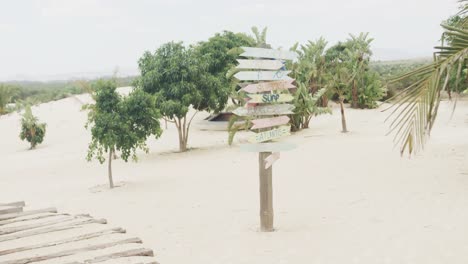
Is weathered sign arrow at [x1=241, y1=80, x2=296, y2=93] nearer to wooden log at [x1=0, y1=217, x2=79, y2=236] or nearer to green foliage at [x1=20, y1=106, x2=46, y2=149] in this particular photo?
wooden log at [x1=0, y1=217, x2=79, y2=236]

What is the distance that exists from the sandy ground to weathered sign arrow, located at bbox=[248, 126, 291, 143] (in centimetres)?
144

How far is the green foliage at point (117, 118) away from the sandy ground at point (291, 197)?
3.96 ft

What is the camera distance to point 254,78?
734cm

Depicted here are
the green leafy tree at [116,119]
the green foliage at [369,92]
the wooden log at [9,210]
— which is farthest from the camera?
the green foliage at [369,92]

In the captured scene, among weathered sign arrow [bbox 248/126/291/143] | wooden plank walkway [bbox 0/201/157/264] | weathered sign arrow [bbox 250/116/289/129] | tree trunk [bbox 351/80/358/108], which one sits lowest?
wooden plank walkway [bbox 0/201/157/264]

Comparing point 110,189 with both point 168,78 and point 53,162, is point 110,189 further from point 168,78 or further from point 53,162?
→ point 53,162

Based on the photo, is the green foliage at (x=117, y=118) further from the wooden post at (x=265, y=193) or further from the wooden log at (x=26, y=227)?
the wooden post at (x=265, y=193)

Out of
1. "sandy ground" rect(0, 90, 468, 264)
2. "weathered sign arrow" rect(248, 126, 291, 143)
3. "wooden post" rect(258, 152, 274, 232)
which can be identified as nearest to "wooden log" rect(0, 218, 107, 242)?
"sandy ground" rect(0, 90, 468, 264)

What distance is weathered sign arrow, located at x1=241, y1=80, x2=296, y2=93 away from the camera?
734 cm

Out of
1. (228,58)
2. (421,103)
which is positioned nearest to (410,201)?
(421,103)

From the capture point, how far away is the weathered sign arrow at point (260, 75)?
7.27 metres

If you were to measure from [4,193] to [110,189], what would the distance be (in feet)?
11.4

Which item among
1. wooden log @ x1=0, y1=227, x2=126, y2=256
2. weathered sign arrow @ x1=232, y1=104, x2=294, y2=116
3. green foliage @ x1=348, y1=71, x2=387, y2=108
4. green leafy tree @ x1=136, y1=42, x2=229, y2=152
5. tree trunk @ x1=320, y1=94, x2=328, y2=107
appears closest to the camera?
wooden log @ x1=0, y1=227, x2=126, y2=256

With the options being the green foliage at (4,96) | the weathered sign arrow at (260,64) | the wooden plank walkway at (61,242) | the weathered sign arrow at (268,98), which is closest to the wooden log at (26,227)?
the wooden plank walkway at (61,242)
